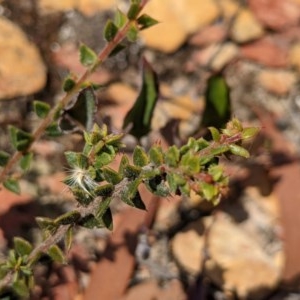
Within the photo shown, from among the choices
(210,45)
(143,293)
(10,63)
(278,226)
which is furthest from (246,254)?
(10,63)

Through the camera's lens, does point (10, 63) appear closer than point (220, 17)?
Yes

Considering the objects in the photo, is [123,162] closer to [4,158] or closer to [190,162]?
[190,162]

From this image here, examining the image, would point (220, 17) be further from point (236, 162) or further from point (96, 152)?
point (96, 152)

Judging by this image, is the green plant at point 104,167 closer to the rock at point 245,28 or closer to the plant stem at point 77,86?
the plant stem at point 77,86

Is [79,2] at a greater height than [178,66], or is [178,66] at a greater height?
[79,2]

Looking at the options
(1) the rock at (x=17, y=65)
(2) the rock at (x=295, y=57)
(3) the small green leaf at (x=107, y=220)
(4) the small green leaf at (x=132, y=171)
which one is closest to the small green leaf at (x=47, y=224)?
(3) the small green leaf at (x=107, y=220)

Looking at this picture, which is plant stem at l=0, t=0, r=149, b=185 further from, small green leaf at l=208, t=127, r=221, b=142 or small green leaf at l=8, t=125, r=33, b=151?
small green leaf at l=208, t=127, r=221, b=142
